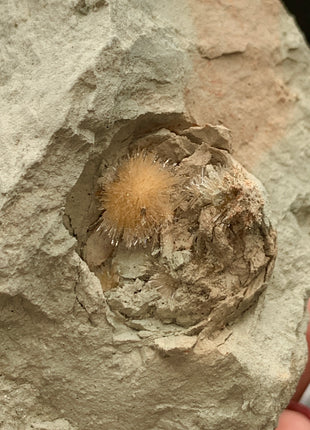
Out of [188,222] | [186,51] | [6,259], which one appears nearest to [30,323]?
[6,259]

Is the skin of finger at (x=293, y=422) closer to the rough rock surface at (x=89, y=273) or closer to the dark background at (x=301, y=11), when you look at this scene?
the rough rock surface at (x=89, y=273)

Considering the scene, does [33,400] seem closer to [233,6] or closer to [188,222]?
[188,222]

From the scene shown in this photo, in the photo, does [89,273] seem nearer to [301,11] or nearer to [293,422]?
[293,422]

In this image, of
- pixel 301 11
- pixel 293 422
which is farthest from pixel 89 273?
pixel 301 11

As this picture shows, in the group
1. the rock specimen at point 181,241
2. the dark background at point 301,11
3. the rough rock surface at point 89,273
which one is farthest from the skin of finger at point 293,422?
the dark background at point 301,11

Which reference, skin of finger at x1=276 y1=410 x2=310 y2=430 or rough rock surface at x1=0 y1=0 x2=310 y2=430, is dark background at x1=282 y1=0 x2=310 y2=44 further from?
skin of finger at x1=276 y1=410 x2=310 y2=430
